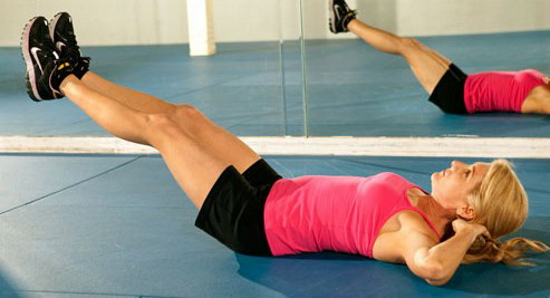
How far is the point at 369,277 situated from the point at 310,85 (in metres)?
2.63

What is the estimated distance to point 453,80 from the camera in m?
5.53

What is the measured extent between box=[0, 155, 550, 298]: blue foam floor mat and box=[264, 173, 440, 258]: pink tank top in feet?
0.28

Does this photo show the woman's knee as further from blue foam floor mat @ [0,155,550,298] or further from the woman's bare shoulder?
the woman's bare shoulder

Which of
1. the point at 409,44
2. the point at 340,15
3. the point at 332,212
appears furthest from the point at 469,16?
the point at 332,212

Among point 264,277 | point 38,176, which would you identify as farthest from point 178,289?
point 38,176

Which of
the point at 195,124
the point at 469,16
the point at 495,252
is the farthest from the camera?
the point at 469,16

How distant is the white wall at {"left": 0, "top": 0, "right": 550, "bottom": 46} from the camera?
5035mm

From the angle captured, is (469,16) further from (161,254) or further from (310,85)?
(161,254)

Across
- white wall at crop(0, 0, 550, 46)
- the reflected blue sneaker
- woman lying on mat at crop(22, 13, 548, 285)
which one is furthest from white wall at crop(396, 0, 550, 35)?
woman lying on mat at crop(22, 13, 548, 285)

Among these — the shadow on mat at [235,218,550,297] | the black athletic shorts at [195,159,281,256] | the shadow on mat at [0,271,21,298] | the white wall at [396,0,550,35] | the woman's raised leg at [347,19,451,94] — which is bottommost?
the shadow on mat at [235,218,550,297]

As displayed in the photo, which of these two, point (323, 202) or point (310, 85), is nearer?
point (323, 202)

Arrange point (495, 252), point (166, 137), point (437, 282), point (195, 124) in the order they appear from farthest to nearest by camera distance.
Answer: point (195, 124) < point (166, 137) < point (495, 252) < point (437, 282)

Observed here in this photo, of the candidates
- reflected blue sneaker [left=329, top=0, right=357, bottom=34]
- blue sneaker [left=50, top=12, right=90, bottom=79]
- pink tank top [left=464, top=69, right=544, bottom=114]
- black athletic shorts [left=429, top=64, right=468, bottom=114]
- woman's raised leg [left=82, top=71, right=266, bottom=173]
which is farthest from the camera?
black athletic shorts [left=429, top=64, right=468, bottom=114]

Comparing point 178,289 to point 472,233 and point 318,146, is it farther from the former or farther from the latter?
point 318,146
